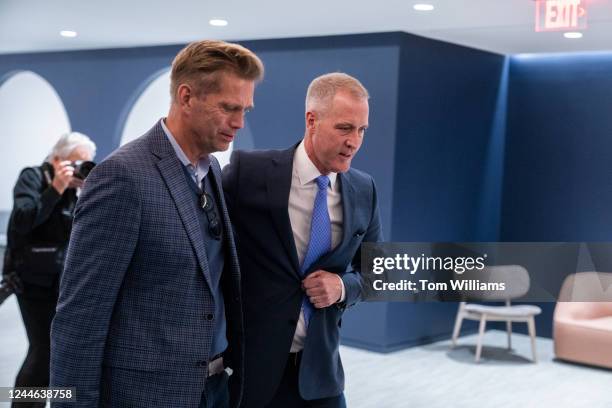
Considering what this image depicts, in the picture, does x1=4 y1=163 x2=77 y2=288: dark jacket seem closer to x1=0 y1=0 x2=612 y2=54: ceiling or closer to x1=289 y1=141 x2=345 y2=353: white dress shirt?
x1=289 y1=141 x2=345 y2=353: white dress shirt

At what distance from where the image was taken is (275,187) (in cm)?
259

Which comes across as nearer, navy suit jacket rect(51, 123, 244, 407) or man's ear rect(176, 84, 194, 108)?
navy suit jacket rect(51, 123, 244, 407)

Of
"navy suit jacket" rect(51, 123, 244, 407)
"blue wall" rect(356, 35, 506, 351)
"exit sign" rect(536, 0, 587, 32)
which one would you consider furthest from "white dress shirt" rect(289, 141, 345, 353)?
"blue wall" rect(356, 35, 506, 351)

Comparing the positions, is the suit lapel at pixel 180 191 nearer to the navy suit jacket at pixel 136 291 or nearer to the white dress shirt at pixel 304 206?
the navy suit jacket at pixel 136 291

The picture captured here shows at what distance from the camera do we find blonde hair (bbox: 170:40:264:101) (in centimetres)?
209

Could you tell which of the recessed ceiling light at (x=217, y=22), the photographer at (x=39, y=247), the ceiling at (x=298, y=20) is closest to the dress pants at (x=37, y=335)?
the photographer at (x=39, y=247)

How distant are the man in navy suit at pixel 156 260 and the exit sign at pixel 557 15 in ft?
9.21

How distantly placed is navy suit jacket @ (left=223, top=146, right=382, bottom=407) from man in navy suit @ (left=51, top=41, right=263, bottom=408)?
1.11 feet

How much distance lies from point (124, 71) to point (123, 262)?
754 centimetres

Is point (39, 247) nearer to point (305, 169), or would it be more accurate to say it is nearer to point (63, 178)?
point (63, 178)

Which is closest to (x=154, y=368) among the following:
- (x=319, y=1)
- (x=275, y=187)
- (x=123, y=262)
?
(x=123, y=262)

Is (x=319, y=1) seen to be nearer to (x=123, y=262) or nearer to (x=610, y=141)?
(x=610, y=141)

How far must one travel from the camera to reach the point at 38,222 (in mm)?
3896

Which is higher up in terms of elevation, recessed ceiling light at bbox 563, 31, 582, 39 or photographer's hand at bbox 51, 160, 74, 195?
recessed ceiling light at bbox 563, 31, 582, 39
